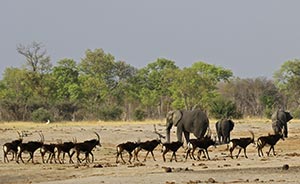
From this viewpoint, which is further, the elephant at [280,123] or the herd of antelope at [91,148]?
the elephant at [280,123]

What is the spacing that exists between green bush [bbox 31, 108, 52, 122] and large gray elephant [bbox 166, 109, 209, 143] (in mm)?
31586

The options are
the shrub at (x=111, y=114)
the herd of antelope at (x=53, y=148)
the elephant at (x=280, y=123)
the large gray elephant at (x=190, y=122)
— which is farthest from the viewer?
the shrub at (x=111, y=114)

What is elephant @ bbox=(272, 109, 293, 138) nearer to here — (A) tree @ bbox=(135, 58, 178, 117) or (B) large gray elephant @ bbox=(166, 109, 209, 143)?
(B) large gray elephant @ bbox=(166, 109, 209, 143)

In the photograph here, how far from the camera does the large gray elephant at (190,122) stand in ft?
116

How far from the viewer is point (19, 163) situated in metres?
28.0

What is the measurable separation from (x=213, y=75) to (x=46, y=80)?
19933 mm

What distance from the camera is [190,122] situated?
35750 mm

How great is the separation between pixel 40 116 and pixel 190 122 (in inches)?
1313

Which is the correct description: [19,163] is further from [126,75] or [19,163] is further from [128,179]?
[126,75]

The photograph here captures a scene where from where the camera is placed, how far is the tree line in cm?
7694

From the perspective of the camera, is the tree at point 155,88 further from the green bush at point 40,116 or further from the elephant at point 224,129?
the elephant at point 224,129

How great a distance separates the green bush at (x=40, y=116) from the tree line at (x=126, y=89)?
148 inches

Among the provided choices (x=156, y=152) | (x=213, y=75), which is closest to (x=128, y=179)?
(x=156, y=152)

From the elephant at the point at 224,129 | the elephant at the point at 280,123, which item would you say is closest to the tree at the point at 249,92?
the elephant at the point at 280,123
